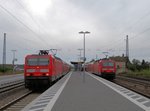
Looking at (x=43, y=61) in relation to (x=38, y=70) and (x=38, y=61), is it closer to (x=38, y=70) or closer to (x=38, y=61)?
(x=38, y=61)

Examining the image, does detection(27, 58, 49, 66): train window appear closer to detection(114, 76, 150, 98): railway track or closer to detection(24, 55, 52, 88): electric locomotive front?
detection(24, 55, 52, 88): electric locomotive front

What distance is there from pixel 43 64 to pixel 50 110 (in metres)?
16.1

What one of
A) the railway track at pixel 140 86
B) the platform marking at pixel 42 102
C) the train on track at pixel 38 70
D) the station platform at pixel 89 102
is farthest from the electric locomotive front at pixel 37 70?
the railway track at pixel 140 86

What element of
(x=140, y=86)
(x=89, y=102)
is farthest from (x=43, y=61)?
(x=89, y=102)

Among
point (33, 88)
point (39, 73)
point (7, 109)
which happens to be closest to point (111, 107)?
point (7, 109)

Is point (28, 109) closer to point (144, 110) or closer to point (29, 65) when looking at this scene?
point (144, 110)

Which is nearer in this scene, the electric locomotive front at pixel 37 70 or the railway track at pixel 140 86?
the railway track at pixel 140 86

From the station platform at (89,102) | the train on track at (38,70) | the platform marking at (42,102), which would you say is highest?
the train on track at (38,70)

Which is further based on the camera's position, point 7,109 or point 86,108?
point 7,109

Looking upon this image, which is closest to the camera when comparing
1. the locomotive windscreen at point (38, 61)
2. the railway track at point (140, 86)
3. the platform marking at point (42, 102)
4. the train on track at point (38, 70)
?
the platform marking at point (42, 102)

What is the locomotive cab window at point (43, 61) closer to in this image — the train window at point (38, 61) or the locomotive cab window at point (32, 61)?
the train window at point (38, 61)

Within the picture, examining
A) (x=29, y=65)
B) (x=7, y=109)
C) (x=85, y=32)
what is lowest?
(x=7, y=109)

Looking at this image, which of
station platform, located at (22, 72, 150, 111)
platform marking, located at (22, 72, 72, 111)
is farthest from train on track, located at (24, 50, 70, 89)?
platform marking, located at (22, 72, 72, 111)

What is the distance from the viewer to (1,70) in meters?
79.1
